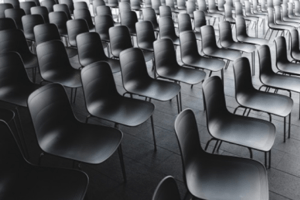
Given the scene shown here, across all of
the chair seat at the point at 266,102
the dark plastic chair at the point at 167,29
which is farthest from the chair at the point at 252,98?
the dark plastic chair at the point at 167,29

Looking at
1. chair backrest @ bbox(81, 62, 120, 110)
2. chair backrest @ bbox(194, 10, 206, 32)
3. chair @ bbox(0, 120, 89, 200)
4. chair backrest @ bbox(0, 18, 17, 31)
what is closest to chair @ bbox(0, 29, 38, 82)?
chair backrest @ bbox(0, 18, 17, 31)

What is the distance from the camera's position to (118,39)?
4844mm

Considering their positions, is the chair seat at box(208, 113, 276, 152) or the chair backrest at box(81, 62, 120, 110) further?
the chair backrest at box(81, 62, 120, 110)

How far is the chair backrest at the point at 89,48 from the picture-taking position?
14.1ft

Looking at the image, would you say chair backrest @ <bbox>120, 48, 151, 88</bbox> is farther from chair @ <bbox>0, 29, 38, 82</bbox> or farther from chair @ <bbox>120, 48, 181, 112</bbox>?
chair @ <bbox>0, 29, 38, 82</bbox>

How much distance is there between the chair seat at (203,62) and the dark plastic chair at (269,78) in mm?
558

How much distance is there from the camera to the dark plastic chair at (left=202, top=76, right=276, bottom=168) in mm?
2666

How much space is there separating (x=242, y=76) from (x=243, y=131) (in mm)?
890

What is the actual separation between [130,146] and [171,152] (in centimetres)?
47

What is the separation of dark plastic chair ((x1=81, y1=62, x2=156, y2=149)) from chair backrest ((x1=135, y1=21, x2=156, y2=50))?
6.58 feet

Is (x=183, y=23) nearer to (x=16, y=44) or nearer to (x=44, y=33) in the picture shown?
(x=44, y=33)

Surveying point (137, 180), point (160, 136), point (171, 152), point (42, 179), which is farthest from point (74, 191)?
point (160, 136)

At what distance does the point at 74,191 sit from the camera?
2027 millimetres

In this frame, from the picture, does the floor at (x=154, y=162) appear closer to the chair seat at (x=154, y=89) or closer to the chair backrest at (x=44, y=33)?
the chair seat at (x=154, y=89)
